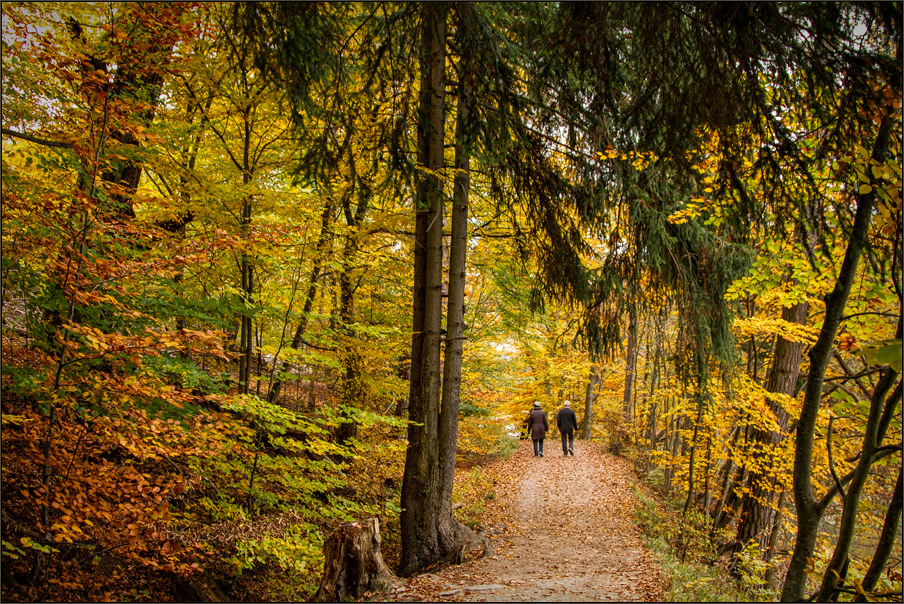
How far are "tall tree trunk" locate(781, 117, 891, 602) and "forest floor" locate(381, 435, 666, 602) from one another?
9.49 ft

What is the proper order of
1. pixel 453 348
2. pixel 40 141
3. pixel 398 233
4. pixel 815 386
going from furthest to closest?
1. pixel 398 233
2. pixel 453 348
3. pixel 40 141
4. pixel 815 386

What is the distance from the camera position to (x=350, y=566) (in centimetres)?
508

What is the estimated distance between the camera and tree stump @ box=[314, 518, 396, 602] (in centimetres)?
497

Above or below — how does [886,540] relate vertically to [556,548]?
above

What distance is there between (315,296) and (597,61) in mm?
6497

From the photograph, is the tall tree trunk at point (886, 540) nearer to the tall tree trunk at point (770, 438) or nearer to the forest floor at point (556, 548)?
the forest floor at point (556, 548)

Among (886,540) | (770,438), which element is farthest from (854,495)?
(770,438)

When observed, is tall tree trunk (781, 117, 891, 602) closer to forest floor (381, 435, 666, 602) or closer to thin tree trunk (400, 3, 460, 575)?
forest floor (381, 435, 666, 602)

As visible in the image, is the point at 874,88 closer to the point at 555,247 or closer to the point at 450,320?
the point at 555,247

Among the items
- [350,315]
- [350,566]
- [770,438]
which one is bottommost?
[350,566]

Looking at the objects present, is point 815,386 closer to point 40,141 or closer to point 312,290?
point 40,141

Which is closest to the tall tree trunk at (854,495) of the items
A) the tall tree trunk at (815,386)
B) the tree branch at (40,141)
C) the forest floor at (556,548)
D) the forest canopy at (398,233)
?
the forest canopy at (398,233)

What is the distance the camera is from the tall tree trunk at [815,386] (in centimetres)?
237

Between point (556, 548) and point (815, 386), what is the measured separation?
236 inches
